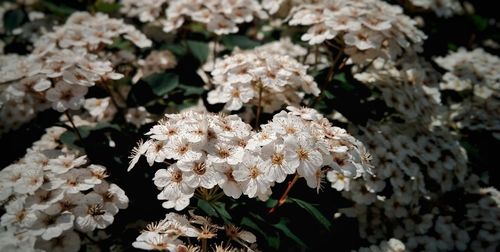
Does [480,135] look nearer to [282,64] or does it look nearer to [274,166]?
[282,64]

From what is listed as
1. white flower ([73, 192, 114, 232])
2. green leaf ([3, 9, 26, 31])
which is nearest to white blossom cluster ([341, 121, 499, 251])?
white flower ([73, 192, 114, 232])

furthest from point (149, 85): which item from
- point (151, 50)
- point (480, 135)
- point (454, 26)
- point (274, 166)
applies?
point (454, 26)

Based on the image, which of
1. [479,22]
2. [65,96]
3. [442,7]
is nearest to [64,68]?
[65,96]

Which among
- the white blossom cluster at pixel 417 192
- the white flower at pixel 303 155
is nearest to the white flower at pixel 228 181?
the white flower at pixel 303 155

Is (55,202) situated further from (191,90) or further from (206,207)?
(191,90)

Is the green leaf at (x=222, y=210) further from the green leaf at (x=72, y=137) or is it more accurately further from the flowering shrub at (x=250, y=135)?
the green leaf at (x=72, y=137)

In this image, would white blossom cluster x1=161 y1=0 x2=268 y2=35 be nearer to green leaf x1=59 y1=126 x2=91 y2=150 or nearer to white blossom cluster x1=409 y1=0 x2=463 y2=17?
green leaf x1=59 y1=126 x2=91 y2=150

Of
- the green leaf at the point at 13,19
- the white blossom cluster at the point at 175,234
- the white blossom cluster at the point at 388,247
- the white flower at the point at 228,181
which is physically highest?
the white flower at the point at 228,181
